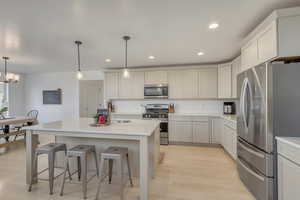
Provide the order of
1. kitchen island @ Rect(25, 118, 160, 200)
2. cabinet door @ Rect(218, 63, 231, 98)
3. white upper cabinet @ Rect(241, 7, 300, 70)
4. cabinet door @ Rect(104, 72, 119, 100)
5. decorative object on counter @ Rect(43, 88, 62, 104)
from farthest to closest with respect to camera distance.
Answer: decorative object on counter @ Rect(43, 88, 62, 104)
cabinet door @ Rect(104, 72, 119, 100)
cabinet door @ Rect(218, 63, 231, 98)
kitchen island @ Rect(25, 118, 160, 200)
white upper cabinet @ Rect(241, 7, 300, 70)

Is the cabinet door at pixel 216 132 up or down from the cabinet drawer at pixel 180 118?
down

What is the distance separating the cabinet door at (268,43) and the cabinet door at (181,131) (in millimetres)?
2694

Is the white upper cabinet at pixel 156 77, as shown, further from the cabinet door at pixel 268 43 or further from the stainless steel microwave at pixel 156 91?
the cabinet door at pixel 268 43

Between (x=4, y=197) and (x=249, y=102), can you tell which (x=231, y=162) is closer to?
(x=249, y=102)

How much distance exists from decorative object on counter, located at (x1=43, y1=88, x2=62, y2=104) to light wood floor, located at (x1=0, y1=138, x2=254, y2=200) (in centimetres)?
286

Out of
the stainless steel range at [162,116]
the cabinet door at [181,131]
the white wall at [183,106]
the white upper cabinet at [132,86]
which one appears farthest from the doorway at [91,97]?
the cabinet door at [181,131]

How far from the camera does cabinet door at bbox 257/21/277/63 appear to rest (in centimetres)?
178

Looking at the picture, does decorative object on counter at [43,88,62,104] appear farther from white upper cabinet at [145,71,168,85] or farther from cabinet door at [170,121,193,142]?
cabinet door at [170,121,193,142]

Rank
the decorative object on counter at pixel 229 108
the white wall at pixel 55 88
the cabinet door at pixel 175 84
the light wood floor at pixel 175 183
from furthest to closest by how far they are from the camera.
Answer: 1. the white wall at pixel 55 88
2. the cabinet door at pixel 175 84
3. the decorative object on counter at pixel 229 108
4. the light wood floor at pixel 175 183

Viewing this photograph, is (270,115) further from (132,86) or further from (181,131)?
(132,86)

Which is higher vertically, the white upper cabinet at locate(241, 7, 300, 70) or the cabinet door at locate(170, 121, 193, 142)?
the white upper cabinet at locate(241, 7, 300, 70)

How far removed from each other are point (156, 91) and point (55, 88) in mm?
4266

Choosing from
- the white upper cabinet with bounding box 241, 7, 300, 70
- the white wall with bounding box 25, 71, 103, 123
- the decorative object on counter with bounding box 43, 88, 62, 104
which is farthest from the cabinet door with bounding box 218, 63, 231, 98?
the decorative object on counter with bounding box 43, 88, 62, 104

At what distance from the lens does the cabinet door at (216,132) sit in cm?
422
